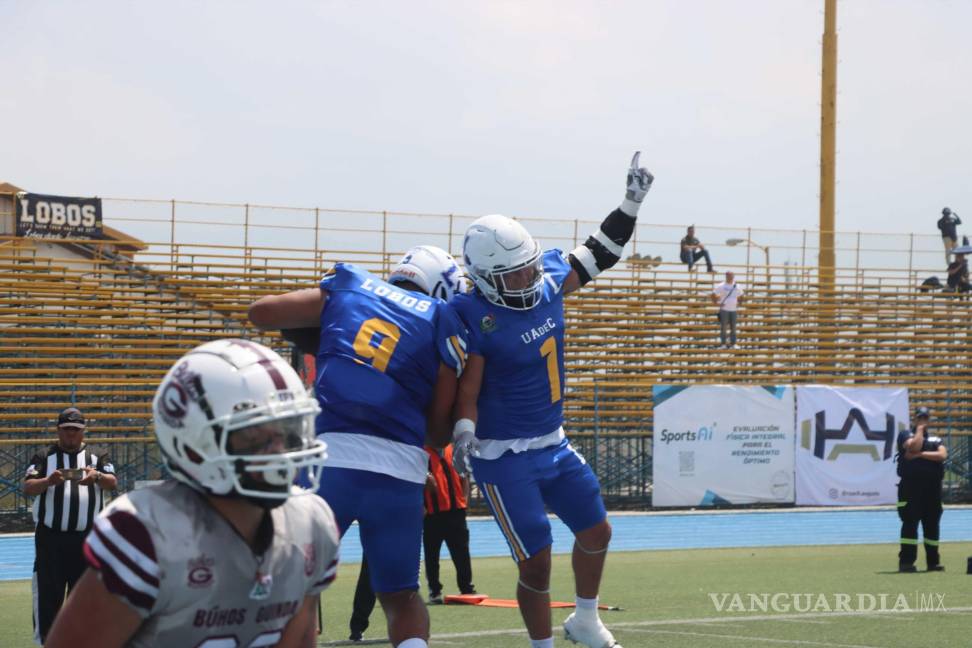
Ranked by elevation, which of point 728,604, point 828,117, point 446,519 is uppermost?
point 828,117

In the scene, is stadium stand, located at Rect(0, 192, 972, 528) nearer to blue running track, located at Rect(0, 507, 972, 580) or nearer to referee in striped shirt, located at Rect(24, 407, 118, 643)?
blue running track, located at Rect(0, 507, 972, 580)

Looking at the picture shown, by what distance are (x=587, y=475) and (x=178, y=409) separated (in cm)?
402

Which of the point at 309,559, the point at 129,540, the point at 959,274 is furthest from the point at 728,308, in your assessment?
the point at 129,540

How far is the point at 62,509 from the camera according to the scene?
30.2ft

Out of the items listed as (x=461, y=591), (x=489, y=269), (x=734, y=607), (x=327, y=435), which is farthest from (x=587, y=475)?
(x=461, y=591)

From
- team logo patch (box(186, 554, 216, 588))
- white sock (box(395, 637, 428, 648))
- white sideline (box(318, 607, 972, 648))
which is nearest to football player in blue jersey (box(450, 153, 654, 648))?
white sock (box(395, 637, 428, 648))

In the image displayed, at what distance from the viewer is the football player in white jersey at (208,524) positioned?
2.57 meters

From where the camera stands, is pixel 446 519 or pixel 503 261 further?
pixel 446 519

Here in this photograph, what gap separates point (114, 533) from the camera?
2.56 metres

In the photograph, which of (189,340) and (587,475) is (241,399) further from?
(189,340)

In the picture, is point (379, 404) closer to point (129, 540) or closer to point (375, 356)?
point (375, 356)

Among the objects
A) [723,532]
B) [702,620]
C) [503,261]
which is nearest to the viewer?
[503,261]

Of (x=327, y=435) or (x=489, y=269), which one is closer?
(x=327, y=435)

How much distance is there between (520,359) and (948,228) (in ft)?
82.4
